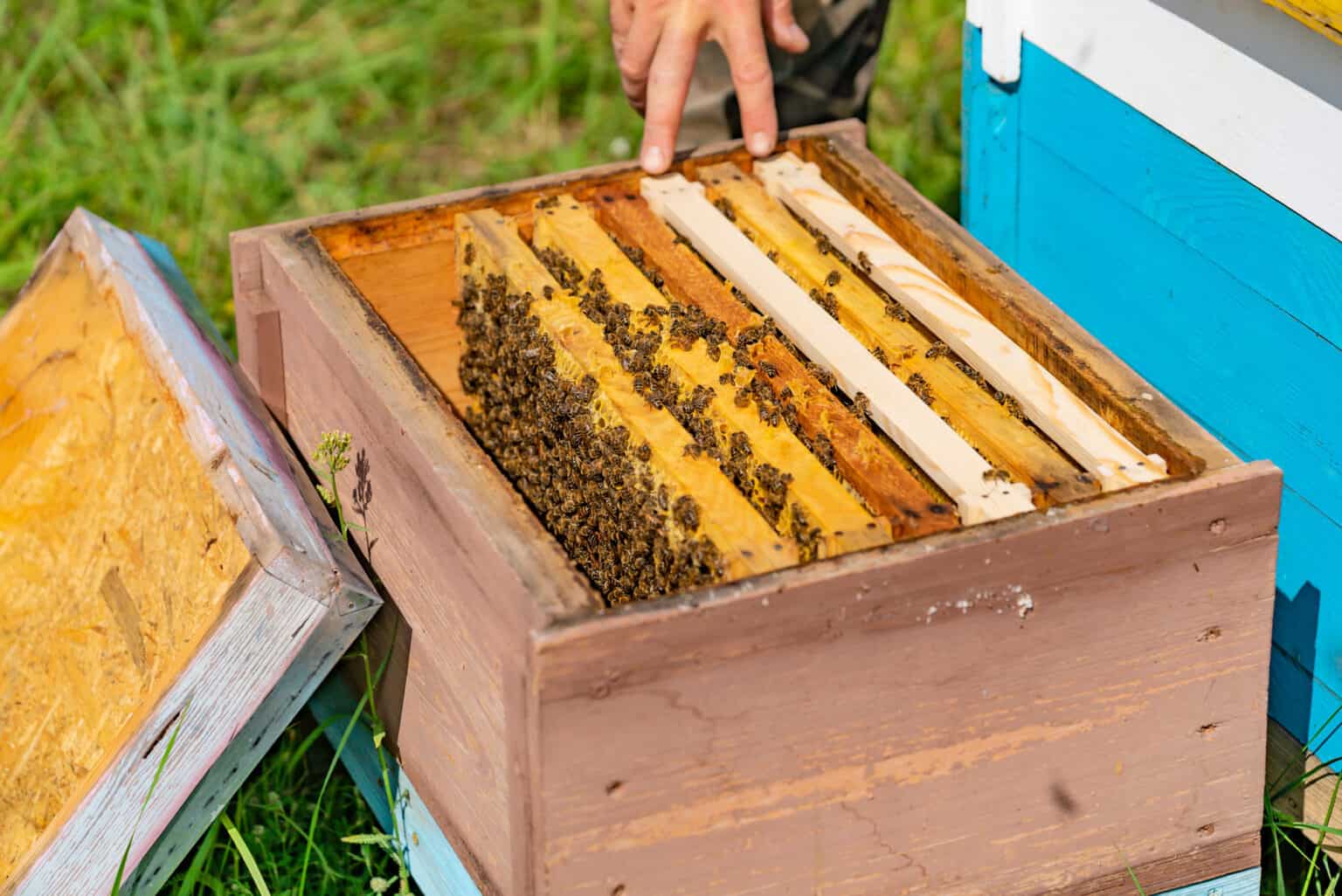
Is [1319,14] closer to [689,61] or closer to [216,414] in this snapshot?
[689,61]

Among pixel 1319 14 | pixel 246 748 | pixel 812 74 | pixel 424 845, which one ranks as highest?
pixel 1319 14

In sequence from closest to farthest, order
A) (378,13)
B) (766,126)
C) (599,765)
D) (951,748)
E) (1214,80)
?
(599,765) < (951,748) < (1214,80) < (766,126) < (378,13)

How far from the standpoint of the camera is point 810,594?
158 cm

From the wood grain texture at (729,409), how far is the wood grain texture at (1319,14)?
2.47 ft

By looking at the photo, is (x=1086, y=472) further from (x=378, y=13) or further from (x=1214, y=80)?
(x=378, y=13)

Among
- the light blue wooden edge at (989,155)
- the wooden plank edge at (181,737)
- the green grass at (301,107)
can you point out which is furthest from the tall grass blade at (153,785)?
the green grass at (301,107)

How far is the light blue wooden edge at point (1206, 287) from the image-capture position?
210 cm

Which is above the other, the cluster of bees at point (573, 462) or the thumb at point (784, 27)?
the thumb at point (784, 27)

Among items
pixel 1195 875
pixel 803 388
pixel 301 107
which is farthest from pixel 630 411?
pixel 301 107

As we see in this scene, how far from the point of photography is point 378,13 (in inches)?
188

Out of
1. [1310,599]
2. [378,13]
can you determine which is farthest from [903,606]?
[378,13]

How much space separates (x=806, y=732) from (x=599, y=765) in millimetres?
223

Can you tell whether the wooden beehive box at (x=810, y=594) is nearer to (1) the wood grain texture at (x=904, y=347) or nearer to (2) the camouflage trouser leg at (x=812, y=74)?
(1) the wood grain texture at (x=904, y=347)

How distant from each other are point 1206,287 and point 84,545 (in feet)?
5.30
